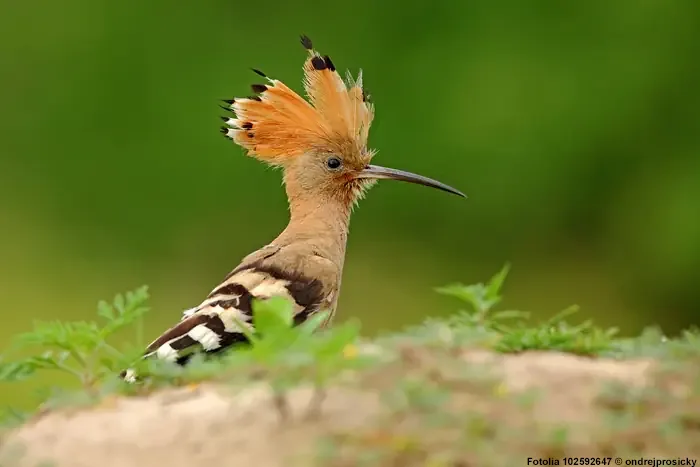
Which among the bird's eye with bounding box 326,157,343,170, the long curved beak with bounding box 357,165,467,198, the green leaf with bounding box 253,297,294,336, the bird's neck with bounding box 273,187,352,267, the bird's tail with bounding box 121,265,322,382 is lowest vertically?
the green leaf with bounding box 253,297,294,336

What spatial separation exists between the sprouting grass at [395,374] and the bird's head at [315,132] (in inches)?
43.0

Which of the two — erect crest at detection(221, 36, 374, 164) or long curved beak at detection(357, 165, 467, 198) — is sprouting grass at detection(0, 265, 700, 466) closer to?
erect crest at detection(221, 36, 374, 164)

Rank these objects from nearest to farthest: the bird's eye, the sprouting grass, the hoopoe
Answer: the sprouting grass → the hoopoe → the bird's eye

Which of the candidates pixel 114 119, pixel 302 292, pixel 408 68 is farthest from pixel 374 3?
pixel 302 292

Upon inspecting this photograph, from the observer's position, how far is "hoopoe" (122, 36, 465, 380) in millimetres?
2930

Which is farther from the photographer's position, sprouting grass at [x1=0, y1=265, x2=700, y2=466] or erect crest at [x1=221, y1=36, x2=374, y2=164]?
erect crest at [x1=221, y1=36, x2=374, y2=164]

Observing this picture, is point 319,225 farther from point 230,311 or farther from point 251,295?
point 230,311

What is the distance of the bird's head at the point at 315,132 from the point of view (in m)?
3.22

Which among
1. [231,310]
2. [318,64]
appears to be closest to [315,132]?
[318,64]

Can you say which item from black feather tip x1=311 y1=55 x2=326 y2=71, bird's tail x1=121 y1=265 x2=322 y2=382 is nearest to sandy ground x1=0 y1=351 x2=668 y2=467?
bird's tail x1=121 y1=265 x2=322 y2=382

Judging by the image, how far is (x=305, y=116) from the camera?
10.8ft

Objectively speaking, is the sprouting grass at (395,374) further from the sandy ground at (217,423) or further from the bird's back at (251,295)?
the bird's back at (251,295)

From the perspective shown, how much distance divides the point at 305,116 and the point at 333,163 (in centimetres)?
18

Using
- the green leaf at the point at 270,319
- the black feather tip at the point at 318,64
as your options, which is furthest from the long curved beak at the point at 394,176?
the green leaf at the point at 270,319
